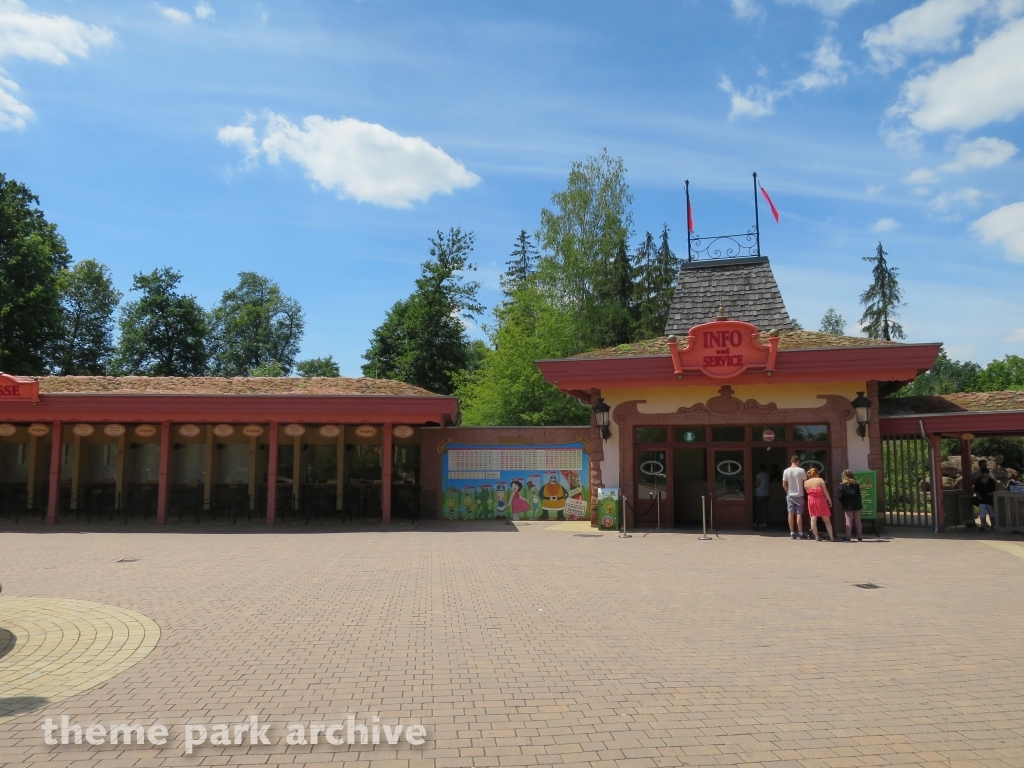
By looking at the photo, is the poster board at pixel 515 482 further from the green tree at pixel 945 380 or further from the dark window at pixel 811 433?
the green tree at pixel 945 380

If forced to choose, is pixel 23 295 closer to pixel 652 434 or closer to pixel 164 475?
pixel 164 475

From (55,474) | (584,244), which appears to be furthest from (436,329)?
(55,474)

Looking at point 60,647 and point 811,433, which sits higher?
point 811,433

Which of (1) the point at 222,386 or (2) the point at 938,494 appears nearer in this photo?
(2) the point at 938,494

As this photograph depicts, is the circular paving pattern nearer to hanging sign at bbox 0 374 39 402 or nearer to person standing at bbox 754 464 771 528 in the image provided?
hanging sign at bbox 0 374 39 402

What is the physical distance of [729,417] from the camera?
16062 millimetres

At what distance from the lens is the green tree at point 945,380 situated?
151 ft

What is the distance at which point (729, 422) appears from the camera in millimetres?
16062

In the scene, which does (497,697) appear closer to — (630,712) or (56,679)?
(630,712)

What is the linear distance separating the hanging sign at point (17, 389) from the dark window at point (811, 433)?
1716 cm

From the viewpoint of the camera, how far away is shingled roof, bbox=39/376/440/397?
17578 millimetres

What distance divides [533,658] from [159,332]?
147 feet

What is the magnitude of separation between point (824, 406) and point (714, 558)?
5.86 metres

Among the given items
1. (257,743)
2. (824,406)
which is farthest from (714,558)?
(257,743)
